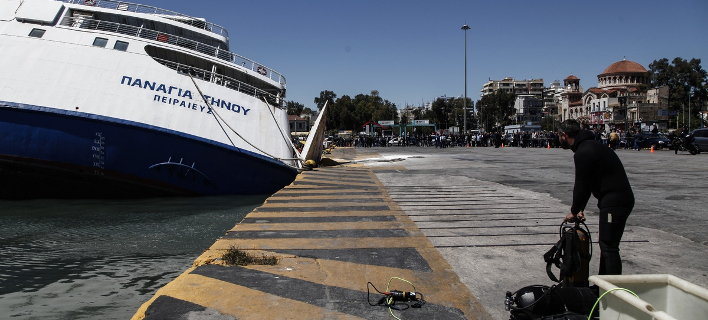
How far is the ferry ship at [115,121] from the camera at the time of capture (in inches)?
454

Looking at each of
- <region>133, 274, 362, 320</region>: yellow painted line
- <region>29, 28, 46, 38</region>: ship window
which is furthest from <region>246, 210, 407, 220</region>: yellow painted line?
<region>29, 28, 46, 38</region>: ship window

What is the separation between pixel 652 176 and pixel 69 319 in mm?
14709

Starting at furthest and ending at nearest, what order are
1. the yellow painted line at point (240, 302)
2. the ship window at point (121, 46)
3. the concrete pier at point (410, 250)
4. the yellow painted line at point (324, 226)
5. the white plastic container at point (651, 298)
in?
1. the ship window at point (121, 46)
2. the yellow painted line at point (324, 226)
3. the concrete pier at point (410, 250)
4. the yellow painted line at point (240, 302)
5. the white plastic container at point (651, 298)

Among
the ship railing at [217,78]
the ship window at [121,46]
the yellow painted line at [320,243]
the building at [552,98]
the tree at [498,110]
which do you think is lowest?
the yellow painted line at [320,243]

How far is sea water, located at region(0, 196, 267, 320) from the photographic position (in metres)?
5.14

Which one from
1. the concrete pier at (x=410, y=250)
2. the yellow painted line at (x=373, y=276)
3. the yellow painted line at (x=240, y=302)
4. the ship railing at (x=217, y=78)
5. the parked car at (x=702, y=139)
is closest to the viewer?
the yellow painted line at (x=240, y=302)

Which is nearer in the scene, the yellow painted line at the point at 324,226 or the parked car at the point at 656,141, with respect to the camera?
the yellow painted line at the point at 324,226

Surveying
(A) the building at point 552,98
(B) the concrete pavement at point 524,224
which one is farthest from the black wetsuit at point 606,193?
(A) the building at point 552,98

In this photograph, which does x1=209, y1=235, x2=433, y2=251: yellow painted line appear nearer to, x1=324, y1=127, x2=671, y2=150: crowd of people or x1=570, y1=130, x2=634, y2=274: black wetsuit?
x1=570, y1=130, x2=634, y2=274: black wetsuit

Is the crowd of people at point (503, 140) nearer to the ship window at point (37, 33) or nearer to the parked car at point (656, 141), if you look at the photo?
the parked car at point (656, 141)

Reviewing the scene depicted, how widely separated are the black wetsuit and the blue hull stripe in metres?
9.80

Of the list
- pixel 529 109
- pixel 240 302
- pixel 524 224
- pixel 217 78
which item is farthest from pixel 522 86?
pixel 240 302

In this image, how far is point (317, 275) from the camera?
480 cm

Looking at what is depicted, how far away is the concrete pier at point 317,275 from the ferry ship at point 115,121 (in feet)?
16.6
